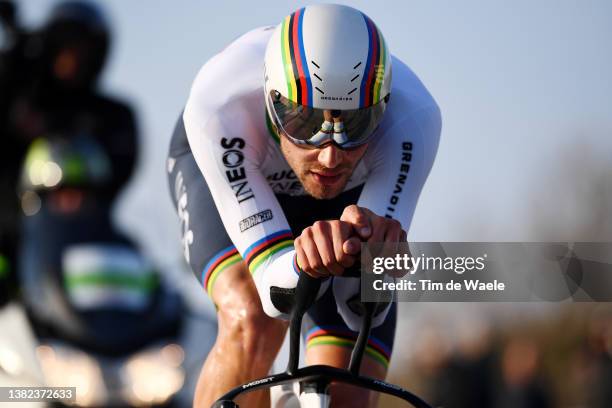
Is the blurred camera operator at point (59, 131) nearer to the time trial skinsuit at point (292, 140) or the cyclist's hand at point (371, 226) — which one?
the time trial skinsuit at point (292, 140)

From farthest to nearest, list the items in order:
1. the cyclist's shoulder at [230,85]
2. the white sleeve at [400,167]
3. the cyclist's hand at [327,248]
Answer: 1. the cyclist's shoulder at [230,85]
2. the white sleeve at [400,167]
3. the cyclist's hand at [327,248]

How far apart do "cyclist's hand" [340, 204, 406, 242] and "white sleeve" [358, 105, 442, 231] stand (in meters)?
1.13

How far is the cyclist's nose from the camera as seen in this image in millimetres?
4680

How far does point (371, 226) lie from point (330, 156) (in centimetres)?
97

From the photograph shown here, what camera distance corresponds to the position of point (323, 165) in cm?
473

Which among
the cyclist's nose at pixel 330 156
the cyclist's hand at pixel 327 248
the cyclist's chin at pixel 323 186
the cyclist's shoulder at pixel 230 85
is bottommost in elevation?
the cyclist's hand at pixel 327 248

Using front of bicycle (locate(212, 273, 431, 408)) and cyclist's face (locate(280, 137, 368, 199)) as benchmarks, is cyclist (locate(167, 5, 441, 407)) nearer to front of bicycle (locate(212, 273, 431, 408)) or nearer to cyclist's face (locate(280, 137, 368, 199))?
cyclist's face (locate(280, 137, 368, 199))

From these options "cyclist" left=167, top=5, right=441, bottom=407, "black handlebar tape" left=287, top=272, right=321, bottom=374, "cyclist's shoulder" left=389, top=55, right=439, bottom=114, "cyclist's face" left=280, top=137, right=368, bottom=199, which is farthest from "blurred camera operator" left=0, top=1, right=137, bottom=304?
"black handlebar tape" left=287, top=272, right=321, bottom=374

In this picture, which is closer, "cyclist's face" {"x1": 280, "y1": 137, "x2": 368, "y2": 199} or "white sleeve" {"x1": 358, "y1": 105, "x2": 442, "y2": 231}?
"cyclist's face" {"x1": 280, "y1": 137, "x2": 368, "y2": 199}

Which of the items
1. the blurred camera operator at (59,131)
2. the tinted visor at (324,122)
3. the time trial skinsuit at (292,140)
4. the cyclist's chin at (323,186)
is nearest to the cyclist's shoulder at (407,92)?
the time trial skinsuit at (292,140)

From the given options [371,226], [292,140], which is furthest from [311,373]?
[292,140]

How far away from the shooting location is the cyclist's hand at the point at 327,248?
12.3 feet

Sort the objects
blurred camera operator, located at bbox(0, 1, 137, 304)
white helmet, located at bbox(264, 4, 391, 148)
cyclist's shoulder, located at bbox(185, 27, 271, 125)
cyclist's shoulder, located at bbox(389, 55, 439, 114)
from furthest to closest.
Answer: blurred camera operator, located at bbox(0, 1, 137, 304)
cyclist's shoulder, located at bbox(389, 55, 439, 114)
cyclist's shoulder, located at bbox(185, 27, 271, 125)
white helmet, located at bbox(264, 4, 391, 148)

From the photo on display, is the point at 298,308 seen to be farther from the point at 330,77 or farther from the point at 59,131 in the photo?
the point at 59,131
